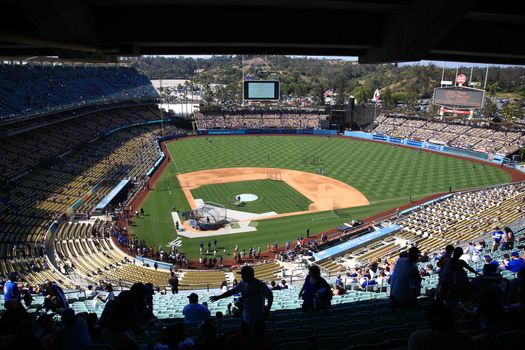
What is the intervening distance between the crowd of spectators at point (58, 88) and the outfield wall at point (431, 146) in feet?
137

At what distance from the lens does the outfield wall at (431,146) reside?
Result: 49219 mm

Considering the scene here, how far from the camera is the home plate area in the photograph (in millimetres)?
27531

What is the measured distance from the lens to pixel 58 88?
50688 millimetres

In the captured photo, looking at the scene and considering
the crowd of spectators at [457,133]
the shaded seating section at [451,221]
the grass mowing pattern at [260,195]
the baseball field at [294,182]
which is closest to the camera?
the shaded seating section at [451,221]

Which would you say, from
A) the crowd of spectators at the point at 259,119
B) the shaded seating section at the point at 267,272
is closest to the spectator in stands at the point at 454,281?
the shaded seating section at the point at 267,272

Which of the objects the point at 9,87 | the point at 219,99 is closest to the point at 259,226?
the point at 9,87

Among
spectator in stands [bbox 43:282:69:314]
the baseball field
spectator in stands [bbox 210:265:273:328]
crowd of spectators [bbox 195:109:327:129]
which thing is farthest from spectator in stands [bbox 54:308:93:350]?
crowd of spectators [bbox 195:109:327:129]

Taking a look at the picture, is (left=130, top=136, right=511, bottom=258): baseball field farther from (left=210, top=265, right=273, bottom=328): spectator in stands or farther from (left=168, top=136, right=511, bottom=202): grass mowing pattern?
(left=210, top=265, right=273, bottom=328): spectator in stands

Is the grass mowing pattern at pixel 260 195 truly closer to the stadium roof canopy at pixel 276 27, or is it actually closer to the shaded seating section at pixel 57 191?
the shaded seating section at pixel 57 191

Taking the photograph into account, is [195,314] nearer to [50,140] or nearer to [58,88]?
[50,140]

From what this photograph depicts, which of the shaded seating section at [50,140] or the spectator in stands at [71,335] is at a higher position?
the spectator in stands at [71,335]

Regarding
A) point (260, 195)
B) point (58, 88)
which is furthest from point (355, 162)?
point (58, 88)

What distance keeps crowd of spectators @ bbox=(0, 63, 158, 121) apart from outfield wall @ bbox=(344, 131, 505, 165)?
4174 cm

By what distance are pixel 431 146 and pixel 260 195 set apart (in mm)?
33898
